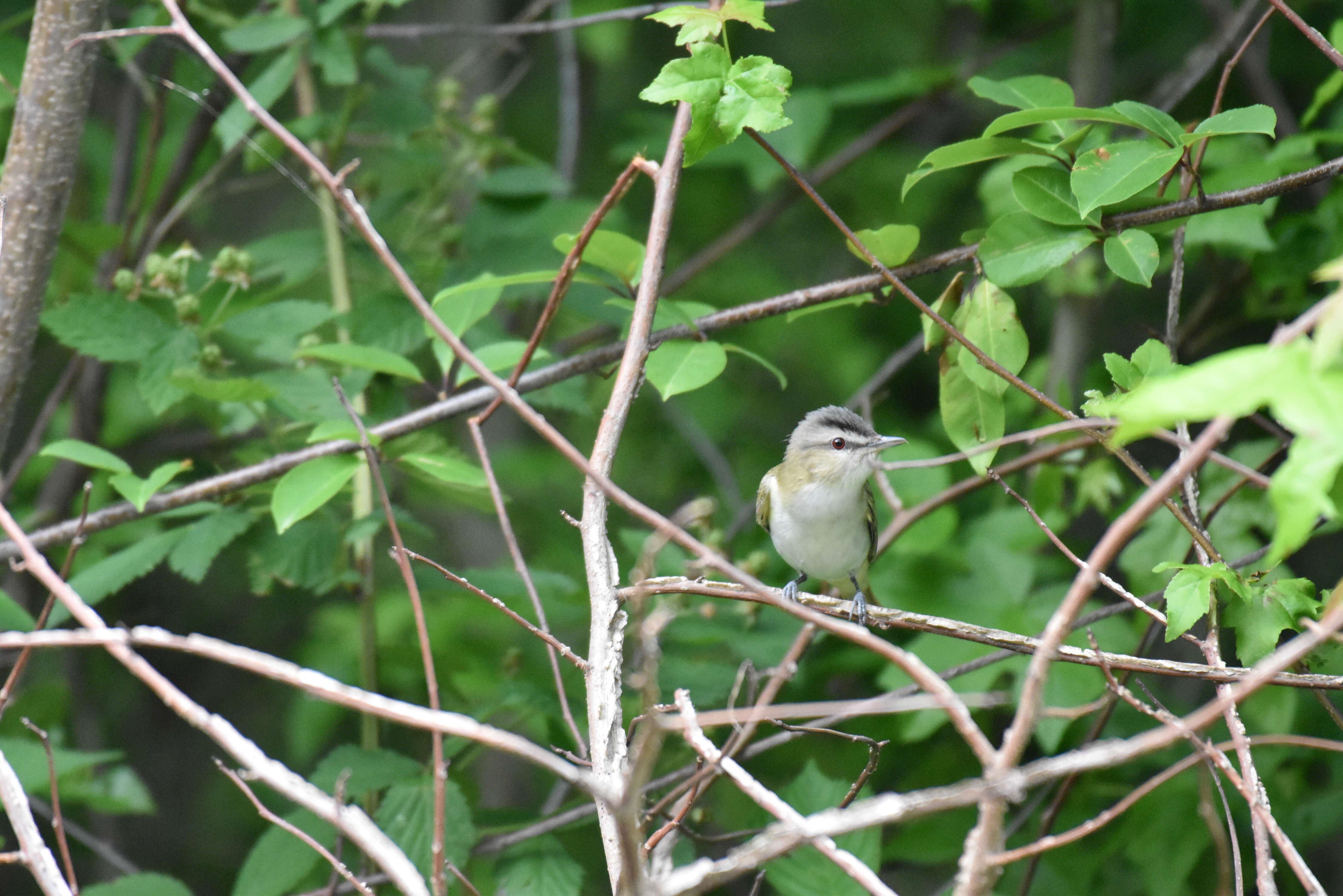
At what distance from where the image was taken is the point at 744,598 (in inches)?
80.5

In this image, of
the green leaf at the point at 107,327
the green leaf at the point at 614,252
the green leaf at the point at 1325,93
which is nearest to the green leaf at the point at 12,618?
the green leaf at the point at 107,327

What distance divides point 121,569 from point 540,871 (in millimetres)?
1438

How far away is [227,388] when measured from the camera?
295 cm

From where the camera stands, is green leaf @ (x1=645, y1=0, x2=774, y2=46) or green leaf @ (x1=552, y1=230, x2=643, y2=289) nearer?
green leaf @ (x1=645, y1=0, x2=774, y2=46)

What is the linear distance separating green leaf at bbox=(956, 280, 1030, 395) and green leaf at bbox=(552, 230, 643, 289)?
819 millimetres

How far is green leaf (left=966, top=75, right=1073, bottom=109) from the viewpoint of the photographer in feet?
8.86

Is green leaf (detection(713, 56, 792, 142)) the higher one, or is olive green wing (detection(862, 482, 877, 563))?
green leaf (detection(713, 56, 792, 142))

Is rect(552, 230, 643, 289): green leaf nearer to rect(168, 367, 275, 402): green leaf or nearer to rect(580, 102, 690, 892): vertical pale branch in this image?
rect(580, 102, 690, 892): vertical pale branch

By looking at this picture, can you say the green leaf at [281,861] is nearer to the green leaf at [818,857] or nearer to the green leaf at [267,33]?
the green leaf at [818,857]

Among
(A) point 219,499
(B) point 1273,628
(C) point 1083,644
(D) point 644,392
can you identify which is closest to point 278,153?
(A) point 219,499

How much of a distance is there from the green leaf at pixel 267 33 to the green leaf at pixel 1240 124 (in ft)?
9.18

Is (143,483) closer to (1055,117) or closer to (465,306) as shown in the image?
(465,306)

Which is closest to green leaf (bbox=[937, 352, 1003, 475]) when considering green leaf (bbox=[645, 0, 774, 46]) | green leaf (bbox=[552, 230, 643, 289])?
green leaf (bbox=[552, 230, 643, 289])

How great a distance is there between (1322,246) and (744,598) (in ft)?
8.71
